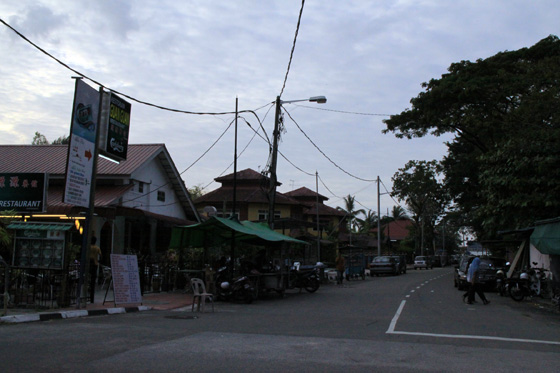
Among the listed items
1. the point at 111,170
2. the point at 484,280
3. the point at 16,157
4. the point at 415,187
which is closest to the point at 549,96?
the point at 484,280

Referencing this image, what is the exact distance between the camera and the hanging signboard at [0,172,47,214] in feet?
60.0

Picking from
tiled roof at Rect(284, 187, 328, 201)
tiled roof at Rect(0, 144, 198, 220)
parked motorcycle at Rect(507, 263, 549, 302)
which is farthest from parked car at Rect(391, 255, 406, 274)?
tiled roof at Rect(284, 187, 328, 201)

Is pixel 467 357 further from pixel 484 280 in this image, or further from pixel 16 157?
pixel 16 157

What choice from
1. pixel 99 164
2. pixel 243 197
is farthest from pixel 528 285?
pixel 243 197

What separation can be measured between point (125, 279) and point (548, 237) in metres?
12.8

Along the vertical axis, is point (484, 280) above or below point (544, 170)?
below

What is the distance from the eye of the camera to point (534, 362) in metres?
7.47

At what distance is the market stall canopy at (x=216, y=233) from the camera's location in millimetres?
18203

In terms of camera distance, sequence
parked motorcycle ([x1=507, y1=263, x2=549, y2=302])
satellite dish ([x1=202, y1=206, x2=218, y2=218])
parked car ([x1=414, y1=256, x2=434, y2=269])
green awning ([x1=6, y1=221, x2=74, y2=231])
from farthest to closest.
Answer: parked car ([x1=414, y1=256, x2=434, y2=269]), satellite dish ([x1=202, y1=206, x2=218, y2=218]), parked motorcycle ([x1=507, y1=263, x2=549, y2=302]), green awning ([x1=6, y1=221, x2=74, y2=231])

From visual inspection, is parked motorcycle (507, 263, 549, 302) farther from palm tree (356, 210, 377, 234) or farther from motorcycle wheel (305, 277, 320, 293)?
palm tree (356, 210, 377, 234)

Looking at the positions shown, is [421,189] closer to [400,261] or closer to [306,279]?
[400,261]

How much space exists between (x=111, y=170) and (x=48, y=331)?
48.9ft

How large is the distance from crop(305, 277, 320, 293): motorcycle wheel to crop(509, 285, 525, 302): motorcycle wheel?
7.51 meters

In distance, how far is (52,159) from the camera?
2575cm
